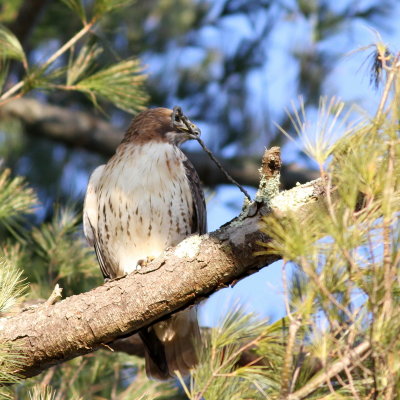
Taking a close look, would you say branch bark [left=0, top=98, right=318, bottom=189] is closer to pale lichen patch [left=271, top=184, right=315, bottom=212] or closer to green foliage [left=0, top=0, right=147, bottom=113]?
green foliage [left=0, top=0, right=147, bottom=113]

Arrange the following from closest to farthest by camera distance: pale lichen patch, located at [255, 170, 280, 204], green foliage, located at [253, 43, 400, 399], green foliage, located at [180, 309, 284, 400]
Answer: green foliage, located at [253, 43, 400, 399]
green foliage, located at [180, 309, 284, 400]
pale lichen patch, located at [255, 170, 280, 204]

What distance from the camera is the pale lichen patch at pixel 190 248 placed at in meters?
2.95

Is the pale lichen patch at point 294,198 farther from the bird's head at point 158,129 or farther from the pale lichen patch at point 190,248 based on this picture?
the bird's head at point 158,129

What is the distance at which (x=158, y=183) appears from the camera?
412cm

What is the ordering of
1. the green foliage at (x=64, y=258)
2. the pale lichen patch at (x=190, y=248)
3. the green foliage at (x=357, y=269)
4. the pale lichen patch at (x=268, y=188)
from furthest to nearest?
the green foliage at (x=64, y=258), the pale lichen patch at (x=190, y=248), the pale lichen patch at (x=268, y=188), the green foliage at (x=357, y=269)

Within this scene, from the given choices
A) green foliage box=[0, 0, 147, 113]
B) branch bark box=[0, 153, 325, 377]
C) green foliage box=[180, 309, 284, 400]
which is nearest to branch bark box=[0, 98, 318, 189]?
green foliage box=[0, 0, 147, 113]

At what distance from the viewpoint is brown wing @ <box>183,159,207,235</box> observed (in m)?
4.22

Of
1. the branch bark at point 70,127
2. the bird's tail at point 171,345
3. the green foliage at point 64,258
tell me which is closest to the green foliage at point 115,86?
the green foliage at point 64,258

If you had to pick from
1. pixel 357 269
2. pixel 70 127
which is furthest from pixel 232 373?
pixel 70 127

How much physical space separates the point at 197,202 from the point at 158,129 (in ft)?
1.82

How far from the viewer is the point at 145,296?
3.00m

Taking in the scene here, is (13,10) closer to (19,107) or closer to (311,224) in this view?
(19,107)

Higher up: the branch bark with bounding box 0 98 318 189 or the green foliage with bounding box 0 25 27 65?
the branch bark with bounding box 0 98 318 189

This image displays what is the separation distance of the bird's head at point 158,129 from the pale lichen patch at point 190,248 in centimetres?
142
